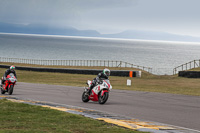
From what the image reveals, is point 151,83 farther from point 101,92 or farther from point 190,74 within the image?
point 101,92

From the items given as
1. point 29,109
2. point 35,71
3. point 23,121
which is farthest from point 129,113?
point 35,71

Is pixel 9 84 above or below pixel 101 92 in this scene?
above

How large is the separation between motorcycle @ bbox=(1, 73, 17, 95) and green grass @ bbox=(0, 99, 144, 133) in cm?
731

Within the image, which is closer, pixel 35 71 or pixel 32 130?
pixel 32 130

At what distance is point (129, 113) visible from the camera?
12320 millimetres

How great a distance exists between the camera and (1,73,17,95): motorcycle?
18795 millimetres

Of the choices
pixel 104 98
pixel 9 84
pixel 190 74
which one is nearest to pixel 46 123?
pixel 104 98

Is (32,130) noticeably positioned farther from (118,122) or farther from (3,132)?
(118,122)

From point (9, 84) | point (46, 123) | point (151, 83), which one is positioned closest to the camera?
point (46, 123)

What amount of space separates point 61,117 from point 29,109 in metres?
1.98

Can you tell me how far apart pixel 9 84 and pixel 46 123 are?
10.8m

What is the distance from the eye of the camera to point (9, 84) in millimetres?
19109

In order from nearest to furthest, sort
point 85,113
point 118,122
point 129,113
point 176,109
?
point 118,122 → point 85,113 → point 129,113 → point 176,109

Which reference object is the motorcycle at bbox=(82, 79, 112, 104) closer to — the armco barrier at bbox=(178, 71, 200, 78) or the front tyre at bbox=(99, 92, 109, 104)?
the front tyre at bbox=(99, 92, 109, 104)
